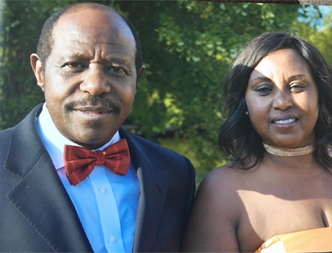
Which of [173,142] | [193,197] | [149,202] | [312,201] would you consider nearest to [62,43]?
[149,202]

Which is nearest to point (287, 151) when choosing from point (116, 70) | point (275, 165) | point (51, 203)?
point (275, 165)

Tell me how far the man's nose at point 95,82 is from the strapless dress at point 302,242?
1031mm

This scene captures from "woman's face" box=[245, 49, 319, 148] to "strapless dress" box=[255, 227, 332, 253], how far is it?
46 cm

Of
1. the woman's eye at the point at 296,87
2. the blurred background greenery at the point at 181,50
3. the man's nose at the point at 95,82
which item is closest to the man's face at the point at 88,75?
the man's nose at the point at 95,82

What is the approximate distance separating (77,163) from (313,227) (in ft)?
3.77

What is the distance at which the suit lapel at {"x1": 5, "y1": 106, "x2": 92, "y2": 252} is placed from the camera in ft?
5.90

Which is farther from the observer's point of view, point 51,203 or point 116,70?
point 116,70

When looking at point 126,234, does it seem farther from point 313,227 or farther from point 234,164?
point 313,227

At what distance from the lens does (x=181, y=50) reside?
16.0ft

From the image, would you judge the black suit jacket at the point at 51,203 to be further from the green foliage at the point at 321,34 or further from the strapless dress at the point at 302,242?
the green foliage at the point at 321,34

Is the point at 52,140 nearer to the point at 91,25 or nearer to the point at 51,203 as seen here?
the point at 51,203

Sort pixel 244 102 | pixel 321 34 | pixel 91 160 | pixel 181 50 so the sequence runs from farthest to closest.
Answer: pixel 321 34 → pixel 181 50 → pixel 244 102 → pixel 91 160

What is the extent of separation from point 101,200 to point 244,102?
98cm

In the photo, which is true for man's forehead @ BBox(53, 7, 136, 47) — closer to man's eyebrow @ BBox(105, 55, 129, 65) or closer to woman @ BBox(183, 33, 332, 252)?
man's eyebrow @ BBox(105, 55, 129, 65)
